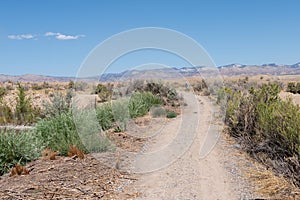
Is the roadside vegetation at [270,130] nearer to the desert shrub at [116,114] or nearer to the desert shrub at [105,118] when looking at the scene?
the desert shrub at [116,114]

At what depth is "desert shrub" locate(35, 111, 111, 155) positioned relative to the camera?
10362mm

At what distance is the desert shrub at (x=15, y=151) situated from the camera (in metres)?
9.62

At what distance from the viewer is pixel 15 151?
9.85 metres

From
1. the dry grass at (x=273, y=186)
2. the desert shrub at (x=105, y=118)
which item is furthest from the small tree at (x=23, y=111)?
the dry grass at (x=273, y=186)

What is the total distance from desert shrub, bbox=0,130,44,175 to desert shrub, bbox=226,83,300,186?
234 inches

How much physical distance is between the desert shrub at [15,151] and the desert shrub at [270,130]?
593 centimetres

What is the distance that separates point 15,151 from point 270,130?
6.75 meters

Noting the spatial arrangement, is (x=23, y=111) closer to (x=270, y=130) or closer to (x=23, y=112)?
(x=23, y=112)

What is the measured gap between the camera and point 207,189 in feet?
23.7

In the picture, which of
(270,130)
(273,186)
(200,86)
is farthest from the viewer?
(200,86)

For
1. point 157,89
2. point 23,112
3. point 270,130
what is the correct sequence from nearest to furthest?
point 270,130
point 23,112
point 157,89

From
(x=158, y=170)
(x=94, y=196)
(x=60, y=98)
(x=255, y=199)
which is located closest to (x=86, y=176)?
(x=94, y=196)

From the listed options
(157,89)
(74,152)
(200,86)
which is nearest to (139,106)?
(74,152)

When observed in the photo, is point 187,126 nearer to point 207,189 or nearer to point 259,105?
point 259,105
